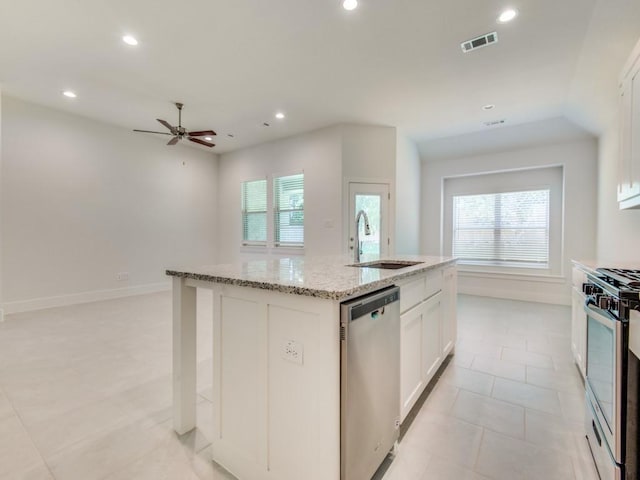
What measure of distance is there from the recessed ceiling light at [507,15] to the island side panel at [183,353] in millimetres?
3351

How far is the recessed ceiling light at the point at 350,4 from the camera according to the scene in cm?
246

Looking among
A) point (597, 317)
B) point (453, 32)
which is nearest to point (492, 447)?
point (597, 317)

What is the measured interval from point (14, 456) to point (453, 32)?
443cm

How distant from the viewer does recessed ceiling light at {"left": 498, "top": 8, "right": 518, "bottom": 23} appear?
8.32ft

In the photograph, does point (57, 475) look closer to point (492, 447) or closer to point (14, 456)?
point (14, 456)

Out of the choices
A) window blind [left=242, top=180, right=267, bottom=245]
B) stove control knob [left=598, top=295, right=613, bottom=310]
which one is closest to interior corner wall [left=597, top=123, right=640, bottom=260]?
stove control knob [left=598, top=295, right=613, bottom=310]

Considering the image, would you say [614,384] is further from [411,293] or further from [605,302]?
[411,293]

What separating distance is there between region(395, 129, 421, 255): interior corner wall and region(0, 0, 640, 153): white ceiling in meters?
0.75

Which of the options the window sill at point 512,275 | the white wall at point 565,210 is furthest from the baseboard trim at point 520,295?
the window sill at point 512,275

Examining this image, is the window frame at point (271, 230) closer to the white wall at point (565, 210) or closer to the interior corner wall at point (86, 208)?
the interior corner wall at point (86, 208)

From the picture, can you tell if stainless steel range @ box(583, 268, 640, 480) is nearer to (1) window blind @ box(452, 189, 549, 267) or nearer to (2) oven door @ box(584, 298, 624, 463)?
(2) oven door @ box(584, 298, 624, 463)

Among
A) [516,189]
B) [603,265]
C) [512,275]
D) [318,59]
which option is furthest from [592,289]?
[516,189]

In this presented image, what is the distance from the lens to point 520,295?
5445 millimetres

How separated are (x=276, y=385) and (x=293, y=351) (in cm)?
19
